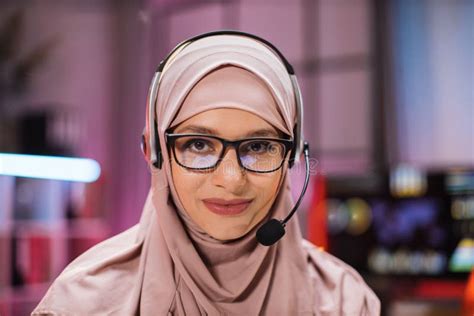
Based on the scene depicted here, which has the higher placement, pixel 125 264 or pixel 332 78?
pixel 332 78

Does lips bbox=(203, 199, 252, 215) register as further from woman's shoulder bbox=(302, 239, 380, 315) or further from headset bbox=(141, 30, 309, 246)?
woman's shoulder bbox=(302, 239, 380, 315)

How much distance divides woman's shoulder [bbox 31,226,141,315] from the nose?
185 mm

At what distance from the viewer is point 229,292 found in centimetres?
89

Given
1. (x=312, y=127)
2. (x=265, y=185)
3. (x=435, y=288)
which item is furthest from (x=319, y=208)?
(x=265, y=185)

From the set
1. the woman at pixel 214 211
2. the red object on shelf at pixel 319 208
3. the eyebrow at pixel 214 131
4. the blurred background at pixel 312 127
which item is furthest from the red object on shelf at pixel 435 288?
the eyebrow at pixel 214 131

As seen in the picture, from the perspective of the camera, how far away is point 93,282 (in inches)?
36.4

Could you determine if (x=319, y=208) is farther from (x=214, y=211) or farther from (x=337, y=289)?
(x=214, y=211)

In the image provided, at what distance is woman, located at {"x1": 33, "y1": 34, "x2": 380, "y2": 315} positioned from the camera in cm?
85

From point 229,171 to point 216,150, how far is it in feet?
0.11

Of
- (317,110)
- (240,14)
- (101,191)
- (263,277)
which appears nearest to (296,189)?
(263,277)

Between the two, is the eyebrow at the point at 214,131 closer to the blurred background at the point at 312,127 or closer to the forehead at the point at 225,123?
the forehead at the point at 225,123

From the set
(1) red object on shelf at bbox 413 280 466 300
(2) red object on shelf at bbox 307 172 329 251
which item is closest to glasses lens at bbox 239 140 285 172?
(2) red object on shelf at bbox 307 172 329 251

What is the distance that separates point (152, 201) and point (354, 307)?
332mm

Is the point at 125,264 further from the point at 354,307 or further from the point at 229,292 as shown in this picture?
the point at 354,307
